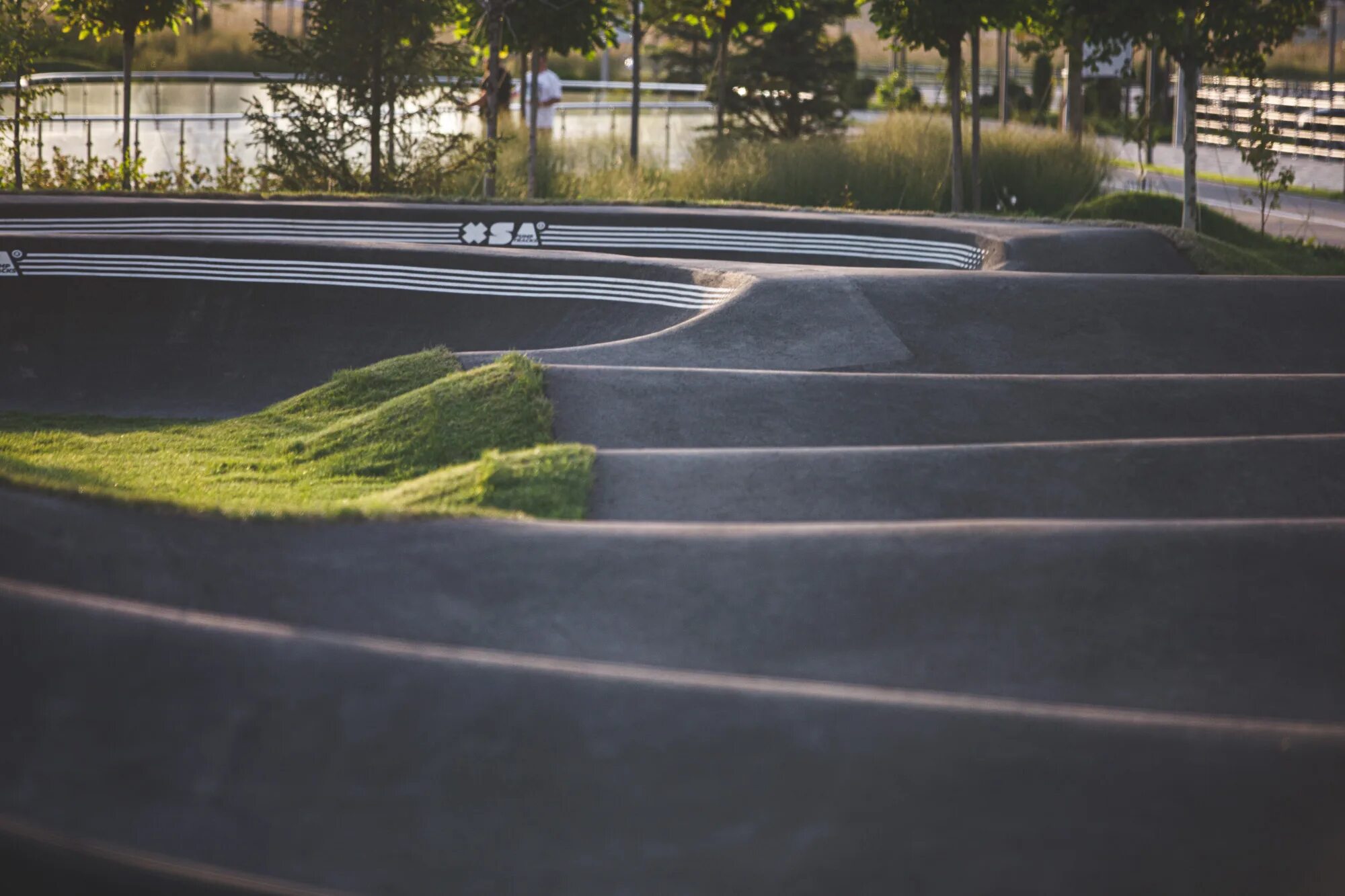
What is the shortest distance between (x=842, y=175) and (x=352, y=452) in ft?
35.6

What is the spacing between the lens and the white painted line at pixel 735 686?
3.04m

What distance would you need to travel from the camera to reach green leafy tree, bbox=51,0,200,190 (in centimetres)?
1526

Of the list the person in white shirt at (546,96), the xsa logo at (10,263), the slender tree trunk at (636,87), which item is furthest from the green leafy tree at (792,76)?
the xsa logo at (10,263)

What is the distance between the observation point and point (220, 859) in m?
2.78

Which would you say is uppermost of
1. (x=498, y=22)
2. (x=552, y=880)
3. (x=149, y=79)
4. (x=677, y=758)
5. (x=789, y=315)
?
(x=149, y=79)

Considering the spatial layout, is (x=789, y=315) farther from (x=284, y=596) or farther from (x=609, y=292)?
(x=284, y=596)

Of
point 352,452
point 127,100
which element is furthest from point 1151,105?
point 127,100

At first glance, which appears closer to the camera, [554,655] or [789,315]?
[554,655]

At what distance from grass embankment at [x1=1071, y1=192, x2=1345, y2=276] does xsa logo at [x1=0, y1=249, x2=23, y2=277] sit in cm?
999

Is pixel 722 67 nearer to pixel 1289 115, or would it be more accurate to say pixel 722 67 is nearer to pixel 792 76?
pixel 792 76

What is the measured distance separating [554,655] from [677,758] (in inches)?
30.9

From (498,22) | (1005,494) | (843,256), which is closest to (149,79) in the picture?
(498,22)

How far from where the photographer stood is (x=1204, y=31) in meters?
12.8

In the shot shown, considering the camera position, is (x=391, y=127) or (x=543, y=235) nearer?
(x=543, y=235)
